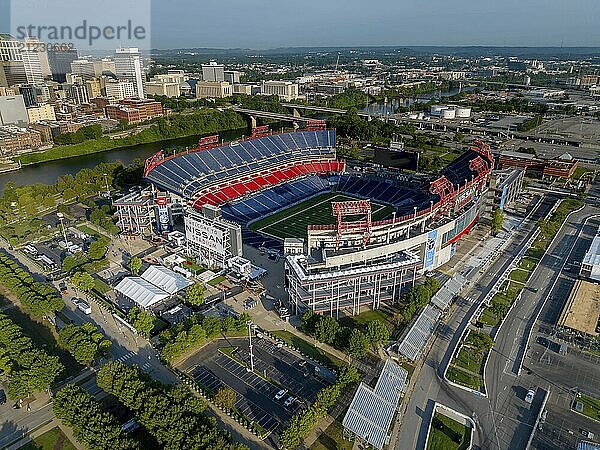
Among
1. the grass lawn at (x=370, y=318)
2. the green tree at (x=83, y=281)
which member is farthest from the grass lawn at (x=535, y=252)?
the green tree at (x=83, y=281)

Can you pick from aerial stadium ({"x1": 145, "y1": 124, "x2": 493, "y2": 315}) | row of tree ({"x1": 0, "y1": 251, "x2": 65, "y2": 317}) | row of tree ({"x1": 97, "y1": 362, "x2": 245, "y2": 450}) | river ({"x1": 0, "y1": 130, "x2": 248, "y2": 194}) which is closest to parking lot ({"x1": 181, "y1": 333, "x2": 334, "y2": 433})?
row of tree ({"x1": 97, "y1": 362, "x2": 245, "y2": 450})

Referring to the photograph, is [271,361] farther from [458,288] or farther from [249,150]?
[249,150]

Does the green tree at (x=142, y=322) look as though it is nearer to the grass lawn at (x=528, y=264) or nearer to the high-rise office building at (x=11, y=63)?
the grass lawn at (x=528, y=264)

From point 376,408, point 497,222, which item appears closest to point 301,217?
point 497,222

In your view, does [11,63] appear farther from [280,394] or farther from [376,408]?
[376,408]

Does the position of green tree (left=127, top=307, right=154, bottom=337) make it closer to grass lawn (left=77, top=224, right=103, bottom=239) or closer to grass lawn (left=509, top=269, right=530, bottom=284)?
grass lawn (left=77, top=224, right=103, bottom=239)

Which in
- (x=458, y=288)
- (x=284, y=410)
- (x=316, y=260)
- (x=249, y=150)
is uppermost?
(x=249, y=150)

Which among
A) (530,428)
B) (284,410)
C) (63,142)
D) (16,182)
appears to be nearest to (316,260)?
(284,410)

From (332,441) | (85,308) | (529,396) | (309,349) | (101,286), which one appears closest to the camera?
(332,441)
